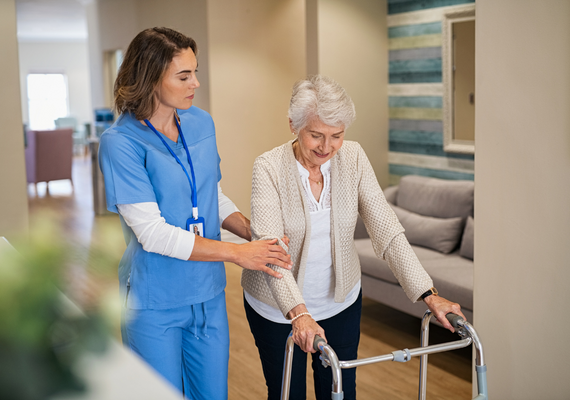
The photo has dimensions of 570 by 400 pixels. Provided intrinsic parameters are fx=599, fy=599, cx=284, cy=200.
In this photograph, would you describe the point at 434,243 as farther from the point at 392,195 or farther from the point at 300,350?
the point at 300,350

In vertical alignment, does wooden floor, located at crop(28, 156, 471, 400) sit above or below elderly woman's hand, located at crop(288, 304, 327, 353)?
below

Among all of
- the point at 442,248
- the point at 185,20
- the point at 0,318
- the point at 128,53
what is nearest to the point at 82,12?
the point at 185,20

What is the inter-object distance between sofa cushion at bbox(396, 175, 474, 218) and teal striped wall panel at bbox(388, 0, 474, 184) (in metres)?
0.39

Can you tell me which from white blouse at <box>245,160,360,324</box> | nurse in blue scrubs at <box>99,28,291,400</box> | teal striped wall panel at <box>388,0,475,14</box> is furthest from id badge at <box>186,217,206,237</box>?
teal striped wall panel at <box>388,0,475,14</box>

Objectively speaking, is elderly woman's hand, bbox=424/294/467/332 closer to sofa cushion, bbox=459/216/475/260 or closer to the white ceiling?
sofa cushion, bbox=459/216/475/260

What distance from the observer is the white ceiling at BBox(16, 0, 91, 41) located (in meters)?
11.2

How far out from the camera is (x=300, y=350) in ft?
6.19

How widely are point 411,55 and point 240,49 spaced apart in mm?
1894

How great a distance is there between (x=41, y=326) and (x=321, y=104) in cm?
130

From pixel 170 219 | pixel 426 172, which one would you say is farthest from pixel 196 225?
pixel 426 172

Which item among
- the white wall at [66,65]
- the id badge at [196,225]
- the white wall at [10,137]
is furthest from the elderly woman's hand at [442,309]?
the white wall at [66,65]

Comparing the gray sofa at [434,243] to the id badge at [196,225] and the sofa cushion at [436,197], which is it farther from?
the id badge at [196,225]

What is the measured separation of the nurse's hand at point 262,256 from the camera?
1637mm

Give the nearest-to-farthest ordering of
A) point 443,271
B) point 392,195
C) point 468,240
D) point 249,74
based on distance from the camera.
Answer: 1. point 443,271
2. point 468,240
3. point 392,195
4. point 249,74
